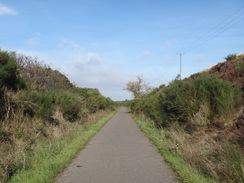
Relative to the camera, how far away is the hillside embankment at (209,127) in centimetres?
560

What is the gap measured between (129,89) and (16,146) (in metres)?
58.5

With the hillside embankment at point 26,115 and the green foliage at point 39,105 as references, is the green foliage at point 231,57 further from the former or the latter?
the green foliage at point 39,105

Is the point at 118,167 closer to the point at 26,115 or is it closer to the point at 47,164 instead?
the point at 47,164

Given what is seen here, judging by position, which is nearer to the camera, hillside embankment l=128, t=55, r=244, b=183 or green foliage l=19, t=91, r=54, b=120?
hillside embankment l=128, t=55, r=244, b=183

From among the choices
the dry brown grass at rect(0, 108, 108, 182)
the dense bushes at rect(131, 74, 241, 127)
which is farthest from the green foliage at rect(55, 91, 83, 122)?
the dense bushes at rect(131, 74, 241, 127)

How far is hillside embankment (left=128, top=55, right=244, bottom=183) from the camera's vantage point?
5598 millimetres

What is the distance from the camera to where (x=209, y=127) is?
10.5 meters

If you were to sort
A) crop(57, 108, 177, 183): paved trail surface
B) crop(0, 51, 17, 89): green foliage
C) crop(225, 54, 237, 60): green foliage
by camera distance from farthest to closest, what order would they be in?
crop(225, 54, 237, 60): green foliage
crop(0, 51, 17, 89): green foliage
crop(57, 108, 177, 183): paved trail surface

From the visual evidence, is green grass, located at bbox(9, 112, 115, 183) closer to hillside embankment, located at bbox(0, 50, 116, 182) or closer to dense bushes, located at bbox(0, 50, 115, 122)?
hillside embankment, located at bbox(0, 50, 116, 182)

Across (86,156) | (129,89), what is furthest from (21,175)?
(129,89)

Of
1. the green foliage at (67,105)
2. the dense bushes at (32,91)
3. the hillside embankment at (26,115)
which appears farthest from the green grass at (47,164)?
the green foliage at (67,105)

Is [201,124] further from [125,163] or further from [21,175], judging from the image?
[21,175]

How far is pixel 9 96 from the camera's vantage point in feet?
35.1

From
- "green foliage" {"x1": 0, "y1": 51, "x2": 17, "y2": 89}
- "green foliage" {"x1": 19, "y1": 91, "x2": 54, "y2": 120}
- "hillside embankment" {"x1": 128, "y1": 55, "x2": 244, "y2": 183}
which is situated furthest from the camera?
"green foliage" {"x1": 19, "y1": 91, "x2": 54, "y2": 120}
